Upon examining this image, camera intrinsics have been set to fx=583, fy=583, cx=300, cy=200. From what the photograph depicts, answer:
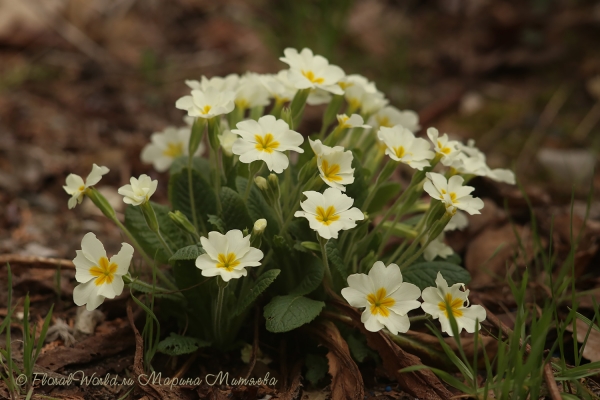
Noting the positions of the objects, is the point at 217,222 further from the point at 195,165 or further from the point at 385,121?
the point at 385,121

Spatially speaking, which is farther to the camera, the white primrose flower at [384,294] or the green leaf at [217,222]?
the green leaf at [217,222]

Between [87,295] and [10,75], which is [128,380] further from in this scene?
[10,75]

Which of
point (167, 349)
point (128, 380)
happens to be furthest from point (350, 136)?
point (128, 380)

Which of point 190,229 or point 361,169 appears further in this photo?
point 361,169

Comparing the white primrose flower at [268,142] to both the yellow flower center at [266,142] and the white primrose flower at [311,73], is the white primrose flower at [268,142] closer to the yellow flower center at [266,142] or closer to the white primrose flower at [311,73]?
the yellow flower center at [266,142]

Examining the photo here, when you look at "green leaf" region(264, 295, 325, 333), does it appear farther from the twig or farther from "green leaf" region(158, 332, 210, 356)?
the twig

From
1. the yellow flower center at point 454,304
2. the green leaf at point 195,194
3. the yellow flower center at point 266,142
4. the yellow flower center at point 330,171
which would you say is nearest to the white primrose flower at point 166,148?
the green leaf at point 195,194

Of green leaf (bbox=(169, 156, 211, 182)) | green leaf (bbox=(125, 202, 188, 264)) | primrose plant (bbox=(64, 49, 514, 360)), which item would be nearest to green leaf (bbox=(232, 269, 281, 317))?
primrose plant (bbox=(64, 49, 514, 360))
